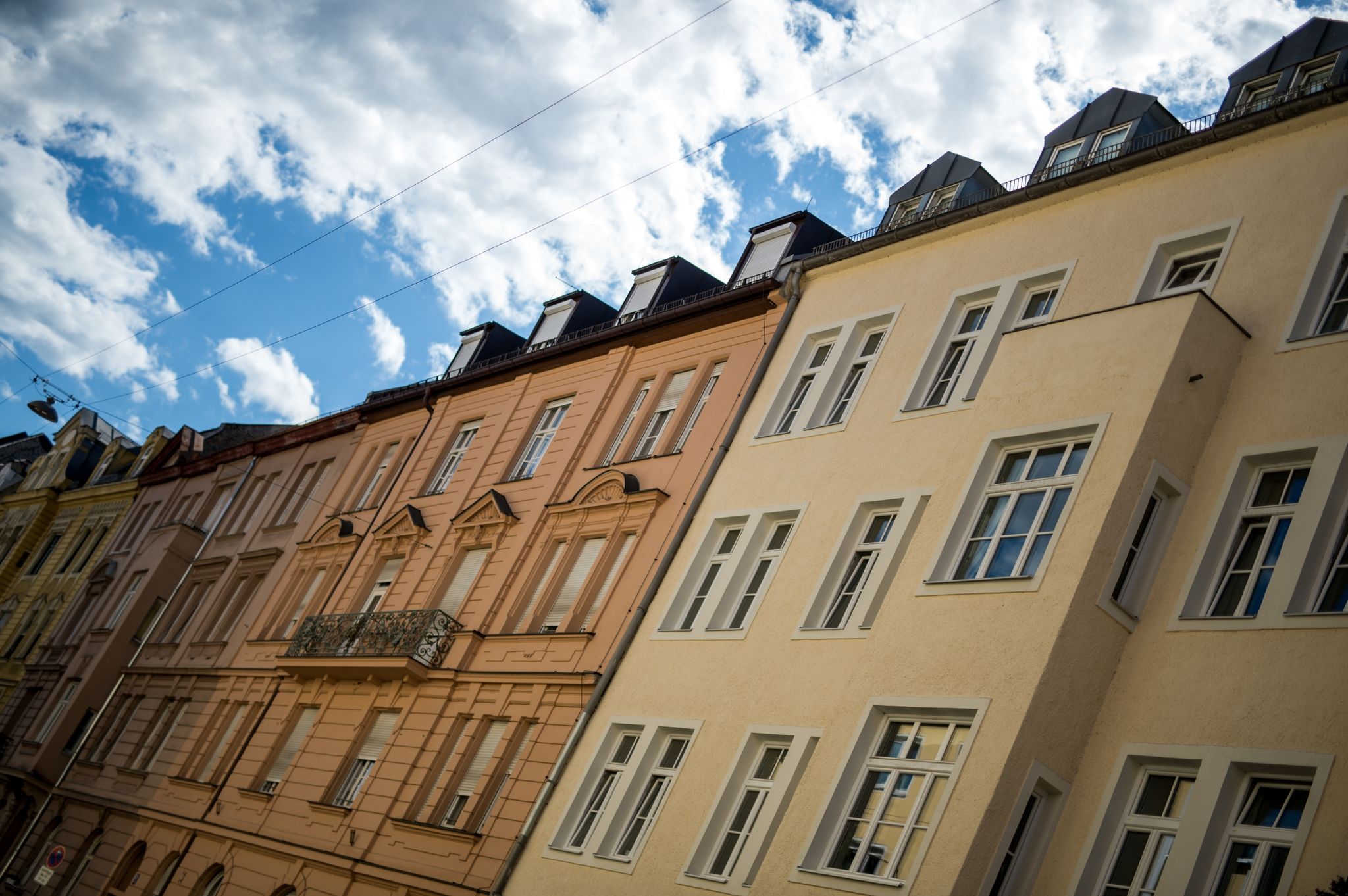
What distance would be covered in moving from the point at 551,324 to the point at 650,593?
41.8ft

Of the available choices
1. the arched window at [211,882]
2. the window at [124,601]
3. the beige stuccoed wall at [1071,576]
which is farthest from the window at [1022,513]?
the window at [124,601]

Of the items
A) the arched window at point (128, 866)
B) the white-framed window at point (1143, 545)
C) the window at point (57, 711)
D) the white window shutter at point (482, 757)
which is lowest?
the arched window at point (128, 866)

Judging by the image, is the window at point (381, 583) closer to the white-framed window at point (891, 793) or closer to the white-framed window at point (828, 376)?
the white-framed window at point (828, 376)

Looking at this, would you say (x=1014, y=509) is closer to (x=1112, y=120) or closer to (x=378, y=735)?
(x=1112, y=120)

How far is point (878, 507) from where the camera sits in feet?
65.1

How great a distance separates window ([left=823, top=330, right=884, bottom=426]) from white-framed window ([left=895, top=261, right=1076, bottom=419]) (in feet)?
4.56

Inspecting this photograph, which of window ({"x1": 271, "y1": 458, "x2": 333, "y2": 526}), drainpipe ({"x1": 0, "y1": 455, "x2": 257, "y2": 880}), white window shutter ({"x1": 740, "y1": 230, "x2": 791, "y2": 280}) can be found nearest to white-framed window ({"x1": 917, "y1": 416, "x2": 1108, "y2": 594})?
white window shutter ({"x1": 740, "y1": 230, "x2": 791, "y2": 280})

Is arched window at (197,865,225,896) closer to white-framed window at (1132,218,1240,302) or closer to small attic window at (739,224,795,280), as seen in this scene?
small attic window at (739,224,795,280)

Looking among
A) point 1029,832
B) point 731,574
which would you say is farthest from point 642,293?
point 1029,832

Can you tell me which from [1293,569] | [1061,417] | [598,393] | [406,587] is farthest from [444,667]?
[1293,569]

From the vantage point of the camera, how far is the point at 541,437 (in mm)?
30312

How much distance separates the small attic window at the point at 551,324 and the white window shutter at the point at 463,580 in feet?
20.0

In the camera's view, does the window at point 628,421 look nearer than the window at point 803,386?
No

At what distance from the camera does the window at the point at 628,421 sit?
27.5m
